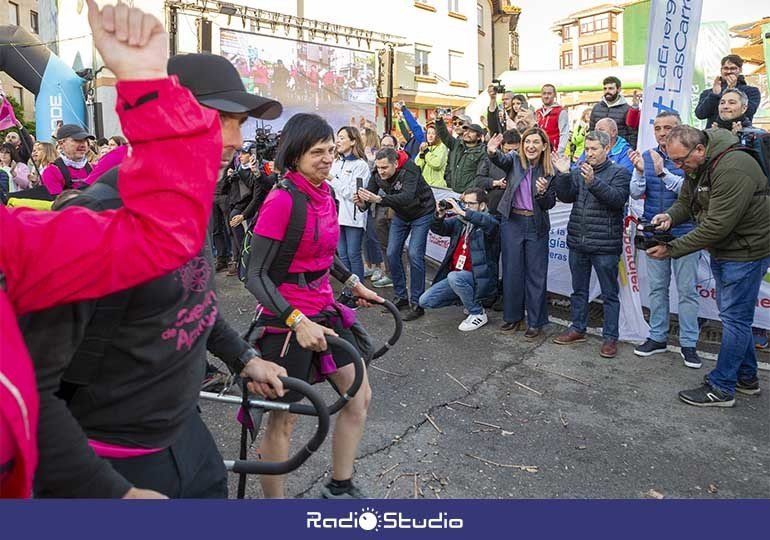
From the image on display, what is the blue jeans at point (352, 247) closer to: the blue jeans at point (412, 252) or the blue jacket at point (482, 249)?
the blue jeans at point (412, 252)

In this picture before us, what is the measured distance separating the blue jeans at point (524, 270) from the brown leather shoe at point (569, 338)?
0.27 m

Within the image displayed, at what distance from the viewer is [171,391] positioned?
1.41 metres

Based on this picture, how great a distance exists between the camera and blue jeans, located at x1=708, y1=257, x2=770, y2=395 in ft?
13.6

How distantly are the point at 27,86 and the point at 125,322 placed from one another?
55.4 ft

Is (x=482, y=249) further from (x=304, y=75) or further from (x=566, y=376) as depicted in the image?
(x=304, y=75)

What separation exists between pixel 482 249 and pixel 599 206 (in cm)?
125

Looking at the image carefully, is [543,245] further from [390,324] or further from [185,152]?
[185,152]

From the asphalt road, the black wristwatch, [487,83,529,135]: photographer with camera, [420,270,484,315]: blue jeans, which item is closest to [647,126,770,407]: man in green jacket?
the asphalt road

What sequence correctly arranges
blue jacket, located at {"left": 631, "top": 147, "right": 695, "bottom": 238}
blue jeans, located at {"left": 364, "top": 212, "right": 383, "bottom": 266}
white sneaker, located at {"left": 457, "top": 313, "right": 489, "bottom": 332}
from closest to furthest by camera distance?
1. blue jacket, located at {"left": 631, "top": 147, "right": 695, "bottom": 238}
2. white sneaker, located at {"left": 457, "top": 313, "right": 489, "bottom": 332}
3. blue jeans, located at {"left": 364, "top": 212, "right": 383, "bottom": 266}

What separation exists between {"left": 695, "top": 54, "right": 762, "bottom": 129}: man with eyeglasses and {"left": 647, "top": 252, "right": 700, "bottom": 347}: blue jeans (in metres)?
2.23

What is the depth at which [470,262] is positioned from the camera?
20.4 ft

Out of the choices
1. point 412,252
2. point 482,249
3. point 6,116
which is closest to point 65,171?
point 6,116

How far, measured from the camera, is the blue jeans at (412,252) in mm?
6723

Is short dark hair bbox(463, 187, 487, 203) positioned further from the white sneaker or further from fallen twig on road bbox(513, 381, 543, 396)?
fallen twig on road bbox(513, 381, 543, 396)
